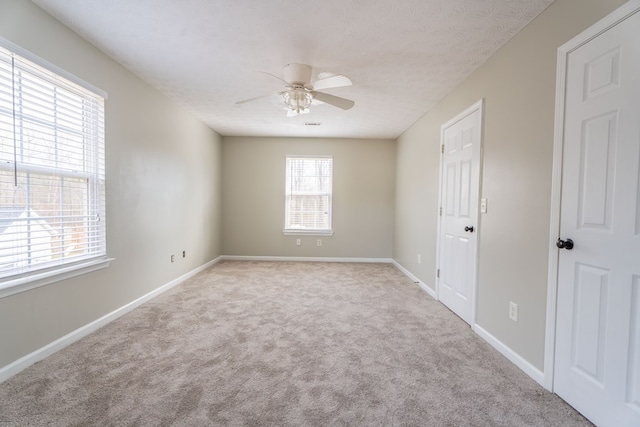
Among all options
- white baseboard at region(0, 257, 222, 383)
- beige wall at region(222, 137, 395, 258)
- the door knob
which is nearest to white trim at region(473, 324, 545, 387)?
the door knob

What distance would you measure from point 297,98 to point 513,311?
8.41 ft

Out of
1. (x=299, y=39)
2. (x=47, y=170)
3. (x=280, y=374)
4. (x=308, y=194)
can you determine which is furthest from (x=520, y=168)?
(x=308, y=194)

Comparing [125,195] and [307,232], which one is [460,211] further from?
[125,195]

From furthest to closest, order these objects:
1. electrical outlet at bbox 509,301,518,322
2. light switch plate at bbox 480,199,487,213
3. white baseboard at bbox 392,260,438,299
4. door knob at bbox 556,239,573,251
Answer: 1. white baseboard at bbox 392,260,438,299
2. light switch plate at bbox 480,199,487,213
3. electrical outlet at bbox 509,301,518,322
4. door knob at bbox 556,239,573,251

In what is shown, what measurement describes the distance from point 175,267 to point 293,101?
2764 mm

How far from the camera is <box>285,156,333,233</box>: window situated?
571cm

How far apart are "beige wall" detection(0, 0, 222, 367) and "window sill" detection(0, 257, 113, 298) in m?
0.05

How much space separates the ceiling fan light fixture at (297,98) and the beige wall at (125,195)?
1.61 metres

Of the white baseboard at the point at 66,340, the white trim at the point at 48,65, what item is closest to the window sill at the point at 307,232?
the white baseboard at the point at 66,340

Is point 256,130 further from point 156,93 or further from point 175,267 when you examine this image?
point 175,267

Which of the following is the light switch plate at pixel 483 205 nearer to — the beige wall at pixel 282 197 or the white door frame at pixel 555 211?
the white door frame at pixel 555 211

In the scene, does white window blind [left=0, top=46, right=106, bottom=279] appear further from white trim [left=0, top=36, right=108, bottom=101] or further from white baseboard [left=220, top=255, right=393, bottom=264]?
white baseboard [left=220, top=255, right=393, bottom=264]

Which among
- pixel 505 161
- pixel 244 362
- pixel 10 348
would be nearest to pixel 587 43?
pixel 505 161

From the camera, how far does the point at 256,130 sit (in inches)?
203
